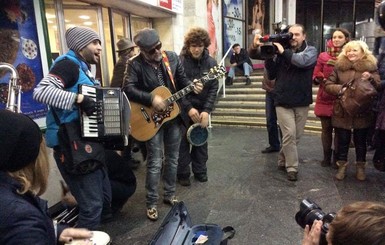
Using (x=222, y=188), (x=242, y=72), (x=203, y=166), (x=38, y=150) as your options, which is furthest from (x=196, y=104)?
(x=242, y=72)

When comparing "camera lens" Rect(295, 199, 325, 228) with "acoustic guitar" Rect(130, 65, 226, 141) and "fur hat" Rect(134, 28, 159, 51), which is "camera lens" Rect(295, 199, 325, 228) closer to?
"acoustic guitar" Rect(130, 65, 226, 141)

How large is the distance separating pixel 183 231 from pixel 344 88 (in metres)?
2.21

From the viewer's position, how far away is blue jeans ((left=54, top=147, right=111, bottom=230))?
217 cm

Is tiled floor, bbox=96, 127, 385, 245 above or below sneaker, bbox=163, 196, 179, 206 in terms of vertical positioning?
below

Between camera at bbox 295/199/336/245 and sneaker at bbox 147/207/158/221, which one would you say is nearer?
camera at bbox 295/199/336/245

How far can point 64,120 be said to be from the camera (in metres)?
2.12

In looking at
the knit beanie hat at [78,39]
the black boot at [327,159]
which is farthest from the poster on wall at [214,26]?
the knit beanie hat at [78,39]

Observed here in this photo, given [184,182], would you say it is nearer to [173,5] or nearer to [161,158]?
[161,158]

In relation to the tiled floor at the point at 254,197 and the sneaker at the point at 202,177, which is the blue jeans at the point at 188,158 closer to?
the sneaker at the point at 202,177

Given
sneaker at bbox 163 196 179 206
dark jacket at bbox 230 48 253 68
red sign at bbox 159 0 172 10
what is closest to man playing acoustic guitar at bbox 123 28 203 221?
sneaker at bbox 163 196 179 206

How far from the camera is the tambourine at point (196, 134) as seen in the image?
3393 mm

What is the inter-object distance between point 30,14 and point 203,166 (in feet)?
7.67

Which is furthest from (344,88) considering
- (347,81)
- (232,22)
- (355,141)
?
(232,22)

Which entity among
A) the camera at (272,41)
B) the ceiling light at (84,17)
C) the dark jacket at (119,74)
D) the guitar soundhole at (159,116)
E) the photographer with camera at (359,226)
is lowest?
the photographer with camera at (359,226)
